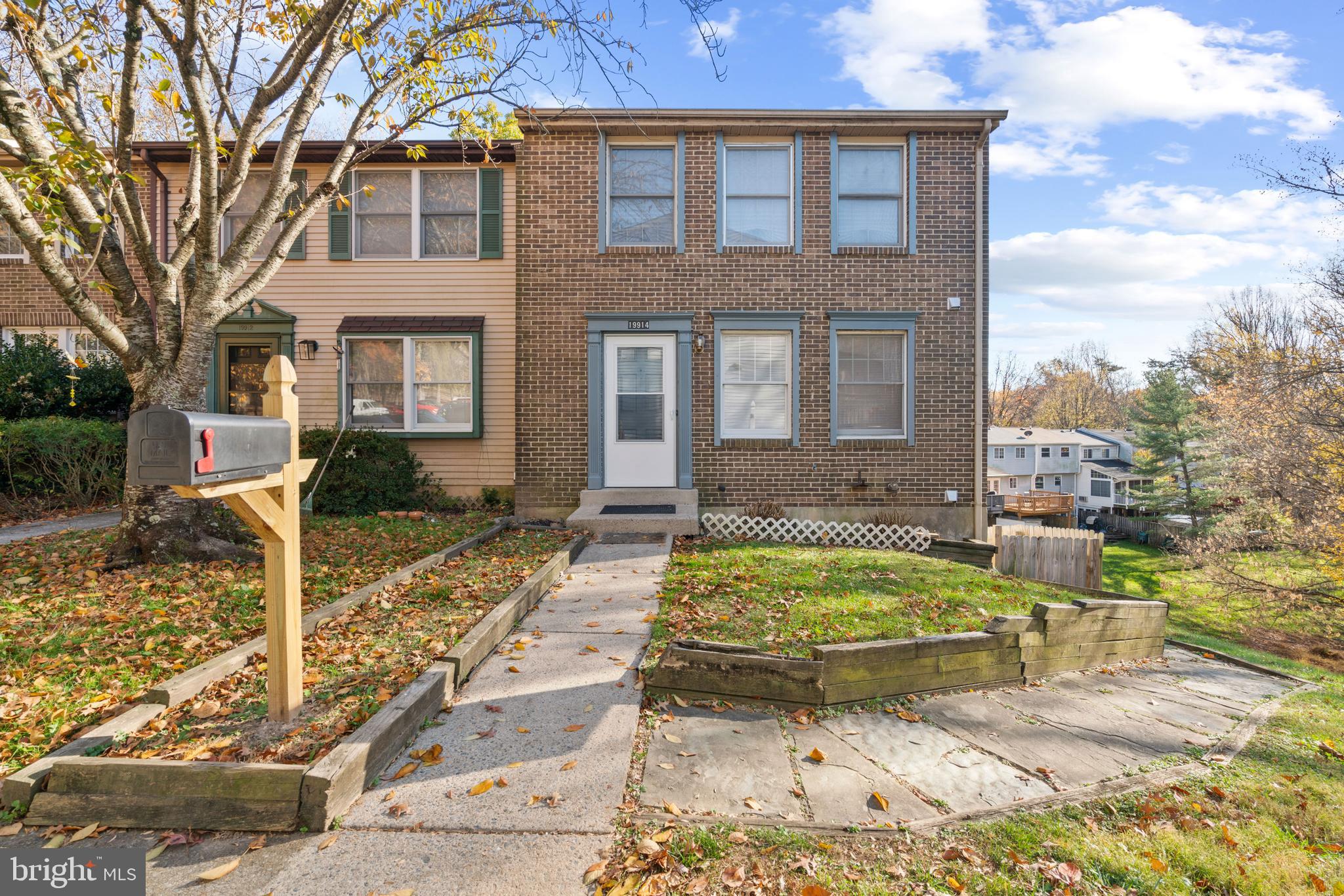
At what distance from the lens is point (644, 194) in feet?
34.3

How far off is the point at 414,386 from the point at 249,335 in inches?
124

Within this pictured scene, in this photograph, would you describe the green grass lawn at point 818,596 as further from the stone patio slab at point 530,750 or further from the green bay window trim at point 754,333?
the green bay window trim at point 754,333

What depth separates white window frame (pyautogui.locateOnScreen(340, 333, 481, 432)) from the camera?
11.1m

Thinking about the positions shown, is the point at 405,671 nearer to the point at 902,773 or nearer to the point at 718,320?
the point at 902,773

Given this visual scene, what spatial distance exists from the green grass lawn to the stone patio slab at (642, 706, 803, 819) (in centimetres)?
88

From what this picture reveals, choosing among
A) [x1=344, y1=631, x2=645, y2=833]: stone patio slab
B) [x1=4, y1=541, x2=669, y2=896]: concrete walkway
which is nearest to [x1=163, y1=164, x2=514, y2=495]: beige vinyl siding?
[x1=344, y1=631, x2=645, y2=833]: stone patio slab

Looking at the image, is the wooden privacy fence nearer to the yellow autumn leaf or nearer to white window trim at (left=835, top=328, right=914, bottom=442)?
white window trim at (left=835, top=328, right=914, bottom=442)

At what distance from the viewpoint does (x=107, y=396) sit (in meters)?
11.3

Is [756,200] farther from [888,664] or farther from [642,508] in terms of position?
[888,664]

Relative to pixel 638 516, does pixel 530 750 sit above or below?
below

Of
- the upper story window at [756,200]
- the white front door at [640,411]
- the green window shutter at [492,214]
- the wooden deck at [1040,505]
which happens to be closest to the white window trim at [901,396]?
the upper story window at [756,200]

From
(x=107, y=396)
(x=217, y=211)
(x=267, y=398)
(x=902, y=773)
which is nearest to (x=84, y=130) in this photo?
(x=217, y=211)

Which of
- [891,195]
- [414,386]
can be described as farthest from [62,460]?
[891,195]

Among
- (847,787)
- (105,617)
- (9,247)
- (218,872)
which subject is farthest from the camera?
(9,247)
